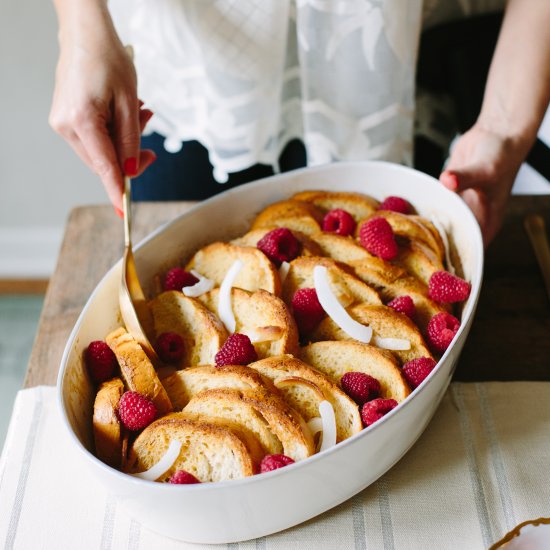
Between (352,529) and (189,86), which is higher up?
(189,86)

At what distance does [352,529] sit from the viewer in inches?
40.9

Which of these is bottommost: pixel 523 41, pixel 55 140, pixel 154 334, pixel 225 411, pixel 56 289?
pixel 55 140

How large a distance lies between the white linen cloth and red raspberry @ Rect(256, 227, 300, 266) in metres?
0.38

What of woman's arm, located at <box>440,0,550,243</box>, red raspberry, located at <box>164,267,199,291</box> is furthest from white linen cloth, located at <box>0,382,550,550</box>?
woman's arm, located at <box>440,0,550,243</box>

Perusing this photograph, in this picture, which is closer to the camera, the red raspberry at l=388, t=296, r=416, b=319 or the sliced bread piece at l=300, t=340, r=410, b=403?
the sliced bread piece at l=300, t=340, r=410, b=403

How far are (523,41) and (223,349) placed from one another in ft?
2.99

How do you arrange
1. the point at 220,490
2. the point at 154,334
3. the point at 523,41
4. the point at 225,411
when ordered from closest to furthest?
the point at 220,490
the point at 225,411
the point at 154,334
the point at 523,41

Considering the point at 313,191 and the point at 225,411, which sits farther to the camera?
the point at 313,191

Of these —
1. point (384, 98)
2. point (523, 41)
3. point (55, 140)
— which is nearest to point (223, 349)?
point (384, 98)

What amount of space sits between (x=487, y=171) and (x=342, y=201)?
29 cm

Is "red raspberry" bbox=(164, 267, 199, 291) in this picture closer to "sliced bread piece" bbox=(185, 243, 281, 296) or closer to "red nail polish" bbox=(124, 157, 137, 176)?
"sliced bread piece" bbox=(185, 243, 281, 296)

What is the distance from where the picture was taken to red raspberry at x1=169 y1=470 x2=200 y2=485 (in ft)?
3.08

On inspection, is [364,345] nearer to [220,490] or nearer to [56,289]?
[220,490]

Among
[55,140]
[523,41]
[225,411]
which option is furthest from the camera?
[55,140]
